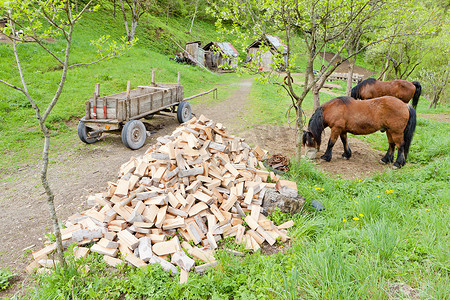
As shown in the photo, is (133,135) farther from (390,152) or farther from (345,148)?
(390,152)

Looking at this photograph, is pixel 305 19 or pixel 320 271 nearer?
pixel 320 271

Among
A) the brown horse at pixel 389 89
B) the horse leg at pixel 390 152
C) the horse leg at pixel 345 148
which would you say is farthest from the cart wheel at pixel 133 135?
the brown horse at pixel 389 89

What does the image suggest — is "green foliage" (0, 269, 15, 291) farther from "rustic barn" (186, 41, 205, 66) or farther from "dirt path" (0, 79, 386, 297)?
"rustic barn" (186, 41, 205, 66)

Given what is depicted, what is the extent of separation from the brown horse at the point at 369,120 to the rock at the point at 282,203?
315cm

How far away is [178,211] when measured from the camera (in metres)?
3.96

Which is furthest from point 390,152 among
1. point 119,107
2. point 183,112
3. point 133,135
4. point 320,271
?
point 119,107

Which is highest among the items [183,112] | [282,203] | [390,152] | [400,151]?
[400,151]

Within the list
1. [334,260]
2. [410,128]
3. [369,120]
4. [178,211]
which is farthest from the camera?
[369,120]

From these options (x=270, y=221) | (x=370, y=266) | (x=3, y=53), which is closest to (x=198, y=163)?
(x=270, y=221)

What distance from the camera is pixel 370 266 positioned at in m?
2.66

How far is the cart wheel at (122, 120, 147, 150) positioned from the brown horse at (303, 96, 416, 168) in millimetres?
4739

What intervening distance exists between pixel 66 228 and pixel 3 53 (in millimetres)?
14210

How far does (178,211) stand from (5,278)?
2170mm

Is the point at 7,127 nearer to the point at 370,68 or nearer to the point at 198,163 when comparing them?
the point at 198,163
